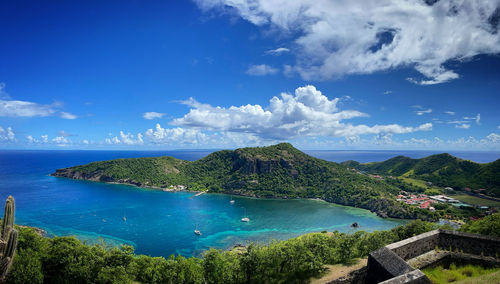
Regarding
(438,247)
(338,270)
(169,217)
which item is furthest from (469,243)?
(169,217)

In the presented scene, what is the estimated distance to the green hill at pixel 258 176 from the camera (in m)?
106

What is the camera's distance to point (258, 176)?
13075 centimetres

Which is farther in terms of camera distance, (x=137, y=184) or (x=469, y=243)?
(x=137, y=184)

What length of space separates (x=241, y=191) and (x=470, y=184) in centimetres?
10915

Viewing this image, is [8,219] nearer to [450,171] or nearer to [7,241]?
[7,241]

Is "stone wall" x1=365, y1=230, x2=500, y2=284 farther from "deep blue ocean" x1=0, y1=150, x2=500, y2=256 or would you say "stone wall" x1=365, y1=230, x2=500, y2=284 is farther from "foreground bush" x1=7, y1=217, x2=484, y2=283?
"deep blue ocean" x1=0, y1=150, x2=500, y2=256

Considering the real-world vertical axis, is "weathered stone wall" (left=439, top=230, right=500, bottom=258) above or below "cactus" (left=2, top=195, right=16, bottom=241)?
below

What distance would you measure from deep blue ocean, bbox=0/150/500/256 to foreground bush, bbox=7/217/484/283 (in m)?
27.3

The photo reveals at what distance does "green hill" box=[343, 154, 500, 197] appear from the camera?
100 metres

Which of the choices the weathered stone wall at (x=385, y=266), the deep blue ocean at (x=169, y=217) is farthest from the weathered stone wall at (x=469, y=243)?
the deep blue ocean at (x=169, y=217)

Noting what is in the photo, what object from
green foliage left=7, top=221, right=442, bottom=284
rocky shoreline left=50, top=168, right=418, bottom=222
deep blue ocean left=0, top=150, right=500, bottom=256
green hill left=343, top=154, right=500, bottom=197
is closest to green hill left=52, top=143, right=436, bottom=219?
rocky shoreline left=50, top=168, right=418, bottom=222

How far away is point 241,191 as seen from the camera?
384 feet

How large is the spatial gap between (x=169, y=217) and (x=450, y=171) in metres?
146

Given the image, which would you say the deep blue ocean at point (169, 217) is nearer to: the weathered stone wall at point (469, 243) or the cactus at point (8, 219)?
the weathered stone wall at point (469, 243)
